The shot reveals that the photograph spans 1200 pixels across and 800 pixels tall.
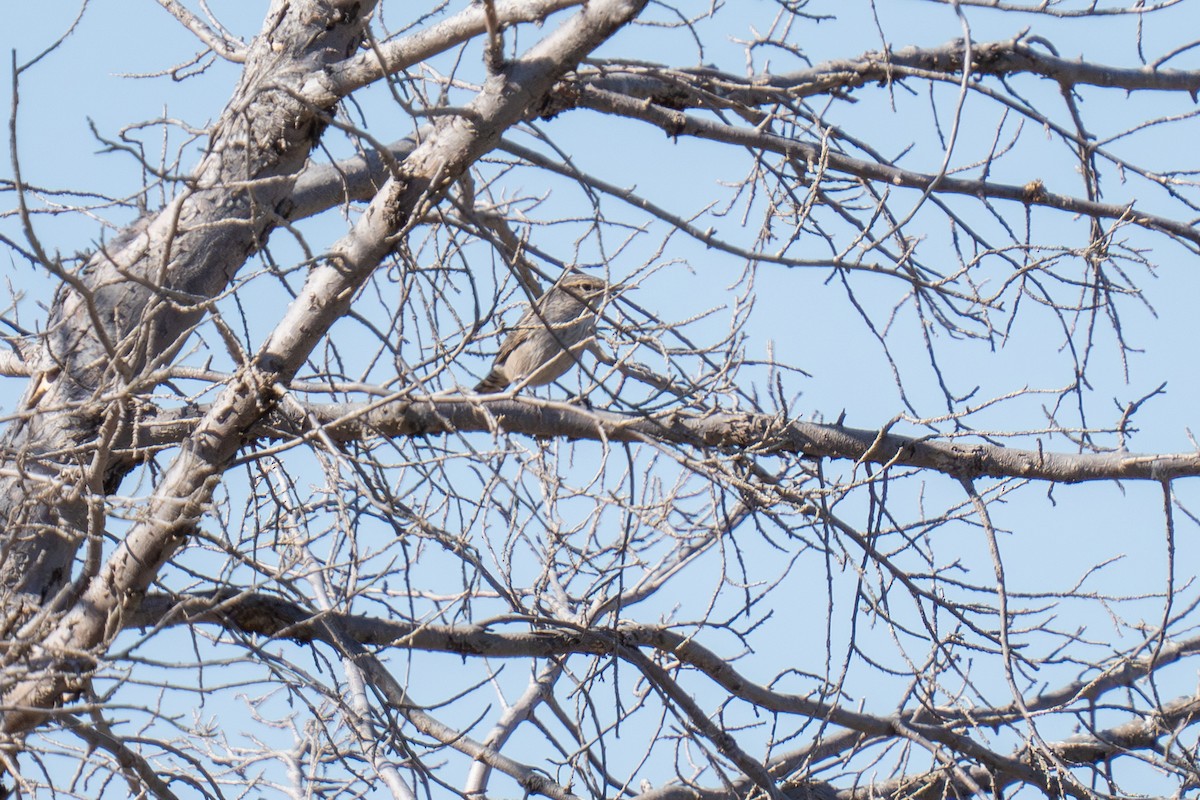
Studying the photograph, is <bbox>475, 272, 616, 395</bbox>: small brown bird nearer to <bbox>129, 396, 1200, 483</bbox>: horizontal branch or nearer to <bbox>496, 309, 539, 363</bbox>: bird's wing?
<bbox>496, 309, 539, 363</bbox>: bird's wing

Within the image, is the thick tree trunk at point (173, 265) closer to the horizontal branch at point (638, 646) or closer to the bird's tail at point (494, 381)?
the horizontal branch at point (638, 646)

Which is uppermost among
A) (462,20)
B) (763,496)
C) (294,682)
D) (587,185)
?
(462,20)

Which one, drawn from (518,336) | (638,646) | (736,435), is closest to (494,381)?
(518,336)

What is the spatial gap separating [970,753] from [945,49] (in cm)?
265

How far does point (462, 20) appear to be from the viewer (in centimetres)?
385

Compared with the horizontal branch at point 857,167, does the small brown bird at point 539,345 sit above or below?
above

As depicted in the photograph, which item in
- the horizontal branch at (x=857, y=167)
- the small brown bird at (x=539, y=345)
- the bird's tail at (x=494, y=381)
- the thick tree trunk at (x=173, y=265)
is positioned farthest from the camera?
the bird's tail at (x=494, y=381)

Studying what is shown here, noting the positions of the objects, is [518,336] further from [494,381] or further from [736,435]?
[736,435]

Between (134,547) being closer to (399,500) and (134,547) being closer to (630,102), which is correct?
(399,500)

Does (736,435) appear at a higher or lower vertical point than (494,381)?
lower

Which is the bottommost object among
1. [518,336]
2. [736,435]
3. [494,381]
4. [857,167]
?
[736,435]

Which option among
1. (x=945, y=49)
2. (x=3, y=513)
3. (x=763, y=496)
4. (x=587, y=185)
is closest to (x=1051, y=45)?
(x=945, y=49)

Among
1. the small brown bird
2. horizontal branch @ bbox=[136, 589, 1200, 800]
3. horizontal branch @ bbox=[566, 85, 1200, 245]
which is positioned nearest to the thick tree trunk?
horizontal branch @ bbox=[136, 589, 1200, 800]

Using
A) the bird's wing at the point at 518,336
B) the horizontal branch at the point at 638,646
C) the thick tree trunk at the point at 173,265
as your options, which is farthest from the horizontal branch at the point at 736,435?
the bird's wing at the point at 518,336
